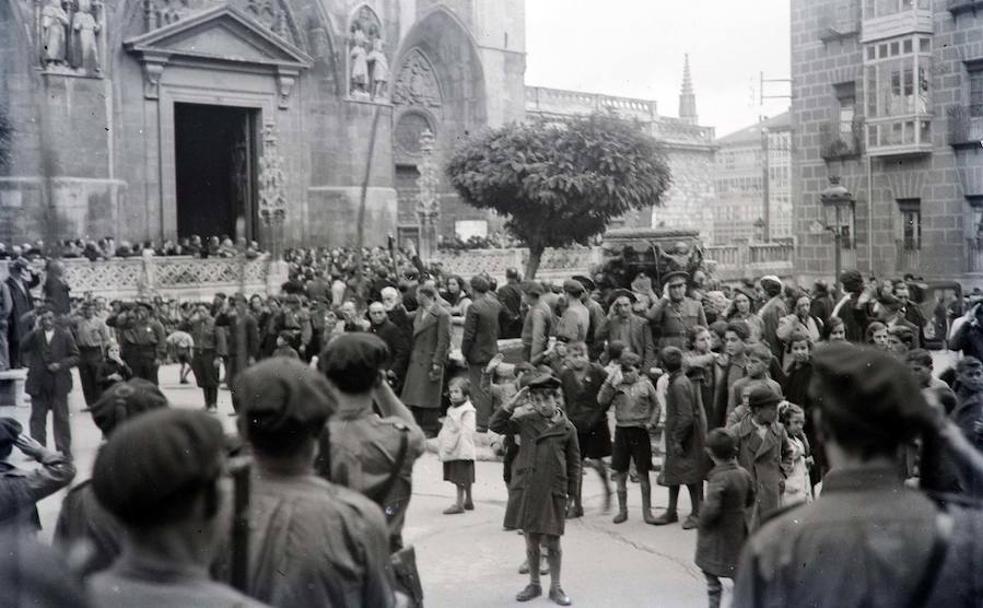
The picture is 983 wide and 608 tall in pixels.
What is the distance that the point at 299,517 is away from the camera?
2916 mm

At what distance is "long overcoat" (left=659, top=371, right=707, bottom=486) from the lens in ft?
27.7

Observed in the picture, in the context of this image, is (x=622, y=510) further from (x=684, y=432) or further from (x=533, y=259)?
(x=533, y=259)

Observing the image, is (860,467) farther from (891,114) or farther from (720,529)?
(891,114)

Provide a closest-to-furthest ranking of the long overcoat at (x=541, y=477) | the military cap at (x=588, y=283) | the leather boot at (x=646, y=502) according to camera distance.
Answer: the long overcoat at (x=541, y=477) < the leather boot at (x=646, y=502) < the military cap at (x=588, y=283)

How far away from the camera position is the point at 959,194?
924 inches

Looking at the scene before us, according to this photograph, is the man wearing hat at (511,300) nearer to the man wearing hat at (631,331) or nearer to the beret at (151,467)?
the man wearing hat at (631,331)

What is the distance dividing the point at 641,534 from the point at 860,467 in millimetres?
6013

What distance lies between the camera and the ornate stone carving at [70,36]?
81.4ft

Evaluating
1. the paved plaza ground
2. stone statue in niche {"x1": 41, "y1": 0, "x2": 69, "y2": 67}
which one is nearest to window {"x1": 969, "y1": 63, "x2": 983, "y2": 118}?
the paved plaza ground

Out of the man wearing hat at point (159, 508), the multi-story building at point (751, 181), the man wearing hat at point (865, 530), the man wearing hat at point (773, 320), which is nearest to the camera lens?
the man wearing hat at point (159, 508)

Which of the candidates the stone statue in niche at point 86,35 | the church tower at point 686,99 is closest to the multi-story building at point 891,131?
the stone statue in niche at point 86,35

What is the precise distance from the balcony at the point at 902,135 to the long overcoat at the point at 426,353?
51.9ft

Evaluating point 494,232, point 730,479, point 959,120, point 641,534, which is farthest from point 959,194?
point 730,479

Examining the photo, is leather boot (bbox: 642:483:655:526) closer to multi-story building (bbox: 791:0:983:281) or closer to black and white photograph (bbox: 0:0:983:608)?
black and white photograph (bbox: 0:0:983:608)
